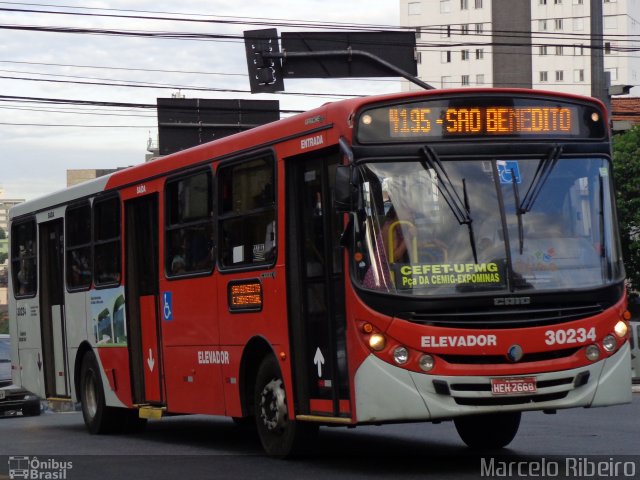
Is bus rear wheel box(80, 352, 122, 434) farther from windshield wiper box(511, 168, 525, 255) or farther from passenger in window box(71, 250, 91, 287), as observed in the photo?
windshield wiper box(511, 168, 525, 255)

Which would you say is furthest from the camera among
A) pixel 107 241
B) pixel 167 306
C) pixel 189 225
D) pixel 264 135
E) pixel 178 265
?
pixel 107 241

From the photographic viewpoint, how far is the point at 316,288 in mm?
11898

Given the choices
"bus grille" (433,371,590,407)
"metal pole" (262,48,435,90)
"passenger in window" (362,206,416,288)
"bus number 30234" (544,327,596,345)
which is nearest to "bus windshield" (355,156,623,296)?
"passenger in window" (362,206,416,288)

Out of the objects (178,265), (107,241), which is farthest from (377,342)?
(107,241)

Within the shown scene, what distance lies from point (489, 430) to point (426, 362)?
8.31 feet

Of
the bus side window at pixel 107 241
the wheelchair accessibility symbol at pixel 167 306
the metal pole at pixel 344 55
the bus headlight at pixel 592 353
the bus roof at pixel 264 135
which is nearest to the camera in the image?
the bus headlight at pixel 592 353

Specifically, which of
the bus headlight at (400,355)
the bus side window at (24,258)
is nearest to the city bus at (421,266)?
the bus headlight at (400,355)

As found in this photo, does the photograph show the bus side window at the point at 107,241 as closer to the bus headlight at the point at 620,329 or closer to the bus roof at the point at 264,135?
the bus roof at the point at 264,135

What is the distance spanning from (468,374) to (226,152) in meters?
3.90

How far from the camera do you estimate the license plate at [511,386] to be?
10.8 m

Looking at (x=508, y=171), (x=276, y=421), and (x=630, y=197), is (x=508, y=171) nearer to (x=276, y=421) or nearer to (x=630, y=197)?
(x=276, y=421)

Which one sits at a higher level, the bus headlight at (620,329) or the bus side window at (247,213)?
the bus side window at (247,213)

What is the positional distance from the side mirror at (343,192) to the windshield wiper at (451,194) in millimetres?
642

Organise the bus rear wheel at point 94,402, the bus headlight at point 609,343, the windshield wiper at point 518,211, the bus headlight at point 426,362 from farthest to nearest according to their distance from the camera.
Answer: the bus rear wheel at point 94,402, the bus headlight at point 609,343, the windshield wiper at point 518,211, the bus headlight at point 426,362
